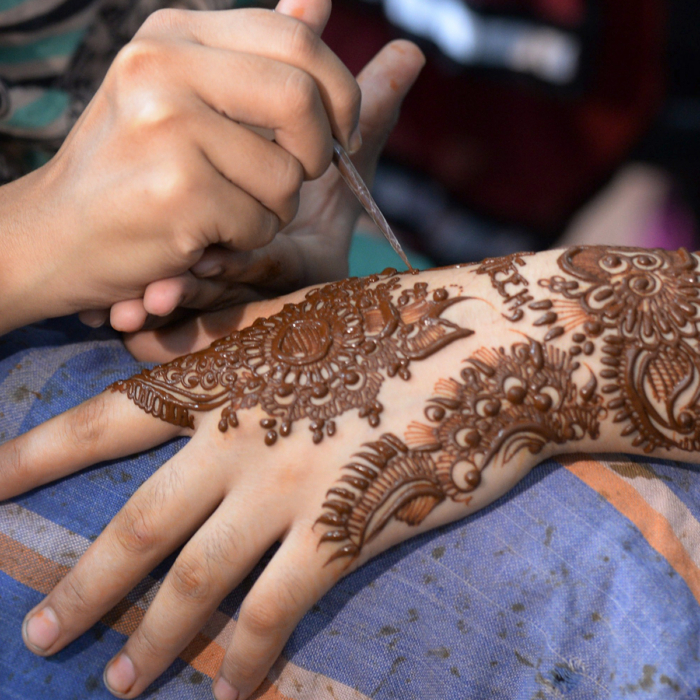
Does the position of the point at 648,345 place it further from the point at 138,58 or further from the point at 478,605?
the point at 138,58

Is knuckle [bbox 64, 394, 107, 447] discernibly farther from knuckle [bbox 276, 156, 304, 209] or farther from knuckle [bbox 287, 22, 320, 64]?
knuckle [bbox 287, 22, 320, 64]

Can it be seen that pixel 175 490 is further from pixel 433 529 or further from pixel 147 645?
pixel 433 529

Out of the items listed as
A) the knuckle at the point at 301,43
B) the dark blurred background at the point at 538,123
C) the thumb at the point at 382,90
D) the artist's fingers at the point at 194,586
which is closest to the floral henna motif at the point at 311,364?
the artist's fingers at the point at 194,586

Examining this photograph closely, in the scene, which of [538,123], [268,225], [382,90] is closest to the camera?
[268,225]

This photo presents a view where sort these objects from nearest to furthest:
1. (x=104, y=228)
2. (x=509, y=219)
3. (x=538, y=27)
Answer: (x=104, y=228)
(x=538, y=27)
(x=509, y=219)

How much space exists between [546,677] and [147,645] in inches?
19.7

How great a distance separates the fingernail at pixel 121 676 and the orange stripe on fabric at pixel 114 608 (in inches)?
2.1

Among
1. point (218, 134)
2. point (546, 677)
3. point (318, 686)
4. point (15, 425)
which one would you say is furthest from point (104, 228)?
point (546, 677)

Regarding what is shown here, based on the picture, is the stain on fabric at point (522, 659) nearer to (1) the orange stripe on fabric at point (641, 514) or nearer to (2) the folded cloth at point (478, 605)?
(2) the folded cloth at point (478, 605)

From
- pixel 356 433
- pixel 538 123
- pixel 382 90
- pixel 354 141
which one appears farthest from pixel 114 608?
pixel 538 123

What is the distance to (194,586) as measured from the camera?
0.78 m

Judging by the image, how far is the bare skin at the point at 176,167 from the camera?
0.80 metres

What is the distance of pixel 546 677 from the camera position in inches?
30.0

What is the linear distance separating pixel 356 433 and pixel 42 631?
0.47 metres
